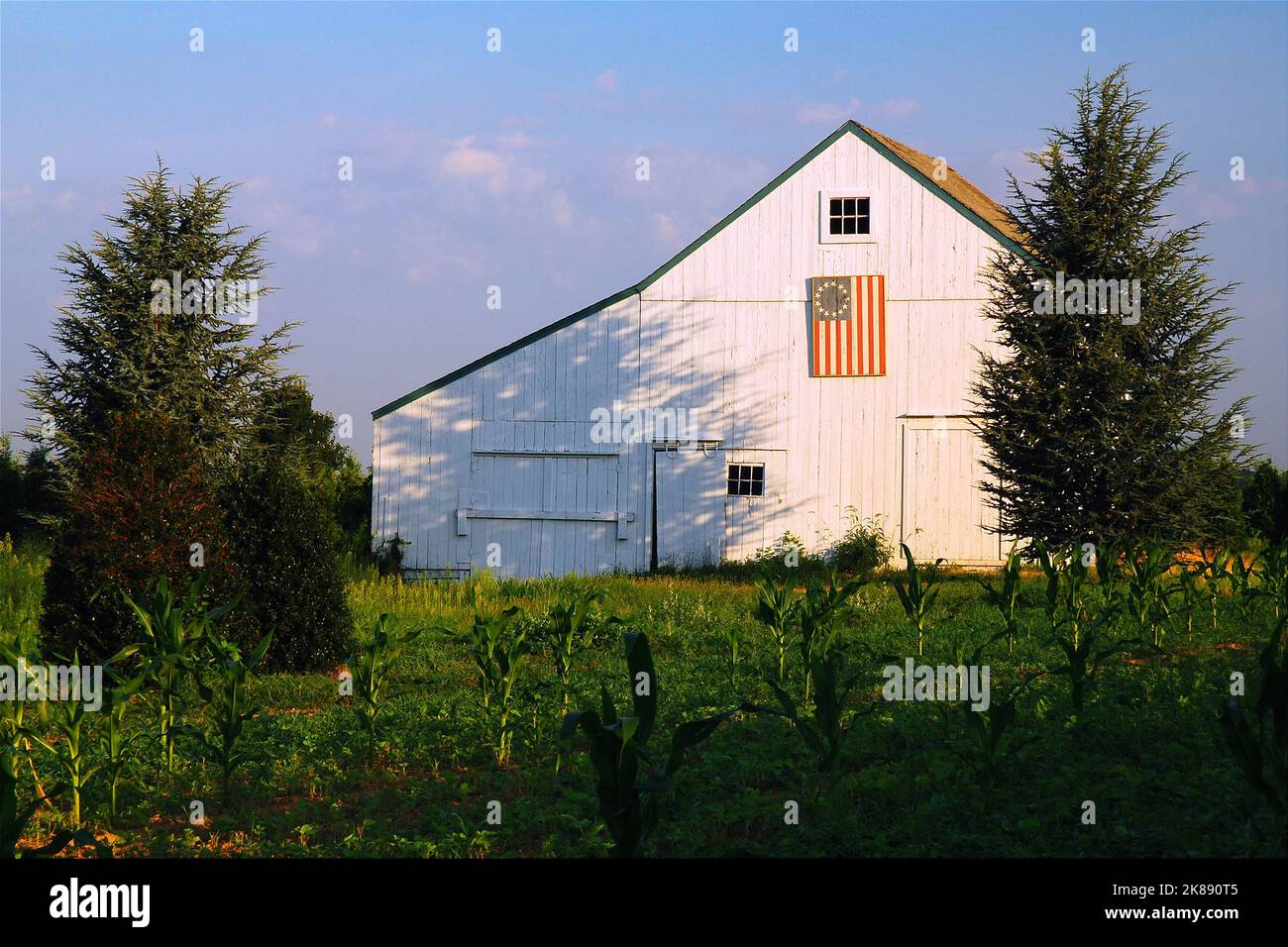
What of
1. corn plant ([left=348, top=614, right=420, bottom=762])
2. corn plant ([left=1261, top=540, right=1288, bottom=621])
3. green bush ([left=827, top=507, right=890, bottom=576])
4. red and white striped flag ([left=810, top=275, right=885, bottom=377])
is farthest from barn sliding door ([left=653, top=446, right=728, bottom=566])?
corn plant ([left=348, top=614, right=420, bottom=762])

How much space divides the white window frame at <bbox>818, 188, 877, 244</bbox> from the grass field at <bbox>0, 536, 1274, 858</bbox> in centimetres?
1204

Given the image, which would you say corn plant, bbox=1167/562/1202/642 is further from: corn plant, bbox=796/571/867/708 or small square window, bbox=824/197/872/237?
small square window, bbox=824/197/872/237

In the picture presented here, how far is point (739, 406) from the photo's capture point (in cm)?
2025

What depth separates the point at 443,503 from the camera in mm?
20375

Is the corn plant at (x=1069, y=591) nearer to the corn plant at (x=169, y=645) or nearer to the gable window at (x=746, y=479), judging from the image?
the corn plant at (x=169, y=645)

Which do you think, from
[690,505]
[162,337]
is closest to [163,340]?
[162,337]

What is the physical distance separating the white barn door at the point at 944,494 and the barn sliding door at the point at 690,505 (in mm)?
3701

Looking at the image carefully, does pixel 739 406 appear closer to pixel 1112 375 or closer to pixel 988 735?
pixel 1112 375

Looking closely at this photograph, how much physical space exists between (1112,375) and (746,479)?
711 centimetres

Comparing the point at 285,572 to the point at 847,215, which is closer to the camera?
the point at 285,572

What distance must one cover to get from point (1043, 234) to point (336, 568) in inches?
500
